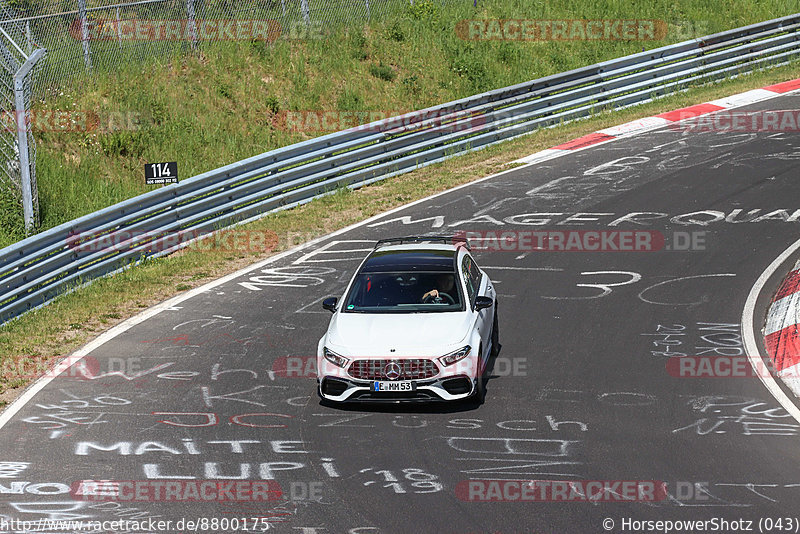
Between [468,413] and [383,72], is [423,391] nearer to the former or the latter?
[468,413]

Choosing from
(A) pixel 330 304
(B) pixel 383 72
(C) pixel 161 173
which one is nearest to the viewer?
(A) pixel 330 304

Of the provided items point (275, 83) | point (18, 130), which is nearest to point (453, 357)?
point (18, 130)

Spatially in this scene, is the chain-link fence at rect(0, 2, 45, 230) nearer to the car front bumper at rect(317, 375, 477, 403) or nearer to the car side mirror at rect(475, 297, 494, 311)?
the car front bumper at rect(317, 375, 477, 403)

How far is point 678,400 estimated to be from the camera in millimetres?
11008

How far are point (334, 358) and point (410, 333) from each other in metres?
0.90

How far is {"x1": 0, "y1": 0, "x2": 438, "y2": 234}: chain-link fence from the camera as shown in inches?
774

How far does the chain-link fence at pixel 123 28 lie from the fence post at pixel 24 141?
94cm

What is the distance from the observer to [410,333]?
11.1 meters

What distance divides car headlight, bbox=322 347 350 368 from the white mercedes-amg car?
1cm

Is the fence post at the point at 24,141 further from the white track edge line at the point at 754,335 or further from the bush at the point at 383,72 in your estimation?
the bush at the point at 383,72

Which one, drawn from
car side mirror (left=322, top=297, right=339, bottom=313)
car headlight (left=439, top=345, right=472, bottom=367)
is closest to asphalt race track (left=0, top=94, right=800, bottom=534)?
car headlight (left=439, top=345, right=472, bottom=367)

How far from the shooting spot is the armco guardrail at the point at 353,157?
1551 cm

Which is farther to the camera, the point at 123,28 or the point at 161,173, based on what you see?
the point at 123,28

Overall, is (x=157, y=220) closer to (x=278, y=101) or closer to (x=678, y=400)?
(x=278, y=101)
